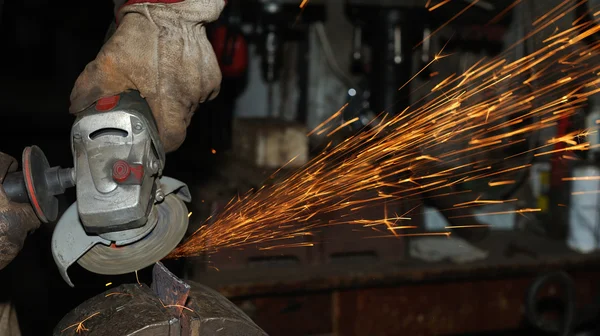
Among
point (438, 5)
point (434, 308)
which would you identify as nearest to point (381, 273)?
point (434, 308)

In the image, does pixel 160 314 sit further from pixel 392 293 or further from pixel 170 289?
pixel 392 293

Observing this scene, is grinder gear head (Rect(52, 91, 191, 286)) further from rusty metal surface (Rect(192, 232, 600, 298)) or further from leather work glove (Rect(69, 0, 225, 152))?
rusty metal surface (Rect(192, 232, 600, 298))

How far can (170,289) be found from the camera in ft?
5.06

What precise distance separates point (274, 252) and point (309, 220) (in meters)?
0.25

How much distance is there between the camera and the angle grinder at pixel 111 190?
1.53 m

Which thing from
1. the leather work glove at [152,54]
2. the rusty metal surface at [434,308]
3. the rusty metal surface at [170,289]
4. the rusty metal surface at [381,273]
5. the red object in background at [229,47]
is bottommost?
the rusty metal surface at [434,308]

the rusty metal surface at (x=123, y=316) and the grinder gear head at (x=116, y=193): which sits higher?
the grinder gear head at (x=116, y=193)

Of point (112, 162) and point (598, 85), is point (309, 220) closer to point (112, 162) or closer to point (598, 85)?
point (112, 162)

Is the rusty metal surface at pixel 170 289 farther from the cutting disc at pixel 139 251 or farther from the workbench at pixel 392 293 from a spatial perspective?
the workbench at pixel 392 293

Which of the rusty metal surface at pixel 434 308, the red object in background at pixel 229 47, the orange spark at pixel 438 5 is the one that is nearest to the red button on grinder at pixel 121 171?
the rusty metal surface at pixel 434 308

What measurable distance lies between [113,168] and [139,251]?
0.31 m

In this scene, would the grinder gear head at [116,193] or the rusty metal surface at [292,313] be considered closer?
the grinder gear head at [116,193]

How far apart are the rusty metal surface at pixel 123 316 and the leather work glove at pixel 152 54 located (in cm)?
50

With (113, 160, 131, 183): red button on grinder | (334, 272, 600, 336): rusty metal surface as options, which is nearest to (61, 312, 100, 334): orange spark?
(113, 160, 131, 183): red button on grinder
